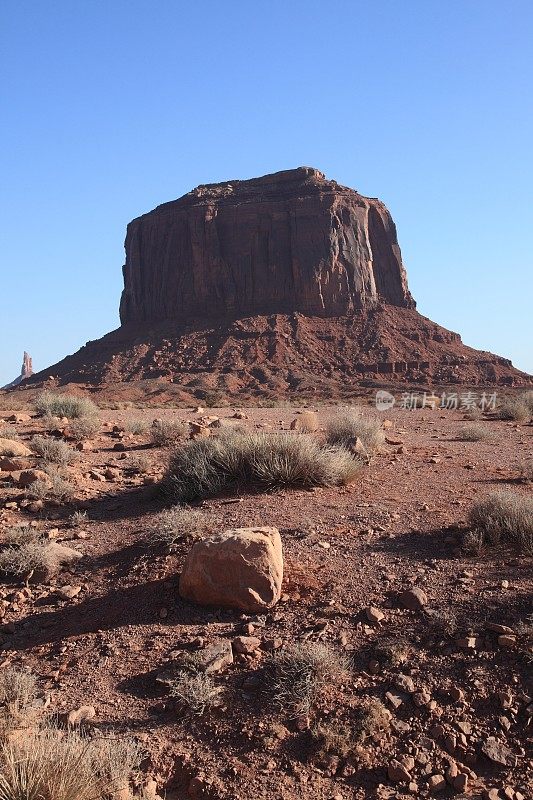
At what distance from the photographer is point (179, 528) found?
6.61 m

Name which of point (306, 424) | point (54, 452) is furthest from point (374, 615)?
point (306, 424)

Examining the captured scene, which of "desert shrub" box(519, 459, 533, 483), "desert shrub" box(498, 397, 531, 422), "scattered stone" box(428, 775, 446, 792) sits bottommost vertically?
"scattered stone" box(428, 775, 446, 792)

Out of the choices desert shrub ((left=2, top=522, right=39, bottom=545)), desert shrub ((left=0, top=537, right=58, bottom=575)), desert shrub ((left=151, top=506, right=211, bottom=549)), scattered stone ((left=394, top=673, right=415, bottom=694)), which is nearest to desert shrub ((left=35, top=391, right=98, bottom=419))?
desert shrub ((left=2, top=522, right=39, bottom=545))

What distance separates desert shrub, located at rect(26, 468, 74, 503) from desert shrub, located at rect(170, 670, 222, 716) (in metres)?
4.75

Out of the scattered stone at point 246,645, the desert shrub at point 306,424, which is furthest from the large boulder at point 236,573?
the desert shrub at point 306,424

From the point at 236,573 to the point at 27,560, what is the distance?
92.5 inches

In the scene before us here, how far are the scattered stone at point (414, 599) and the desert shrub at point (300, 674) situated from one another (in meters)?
0.77

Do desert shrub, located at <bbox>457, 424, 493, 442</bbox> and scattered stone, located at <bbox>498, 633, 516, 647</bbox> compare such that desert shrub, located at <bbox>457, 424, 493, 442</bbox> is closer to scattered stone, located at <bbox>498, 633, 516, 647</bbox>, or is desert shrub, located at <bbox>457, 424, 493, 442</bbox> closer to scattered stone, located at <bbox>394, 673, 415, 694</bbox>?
scattered stone, located at <bbox>498, 633, 516, 647</bbox>

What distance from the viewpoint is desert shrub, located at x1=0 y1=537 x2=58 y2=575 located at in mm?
6328

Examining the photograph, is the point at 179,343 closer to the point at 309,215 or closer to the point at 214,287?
the point at 214,287

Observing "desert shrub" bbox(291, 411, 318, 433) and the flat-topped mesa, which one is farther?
the flat-topped mesa

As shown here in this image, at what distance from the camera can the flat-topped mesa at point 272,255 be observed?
69.3m

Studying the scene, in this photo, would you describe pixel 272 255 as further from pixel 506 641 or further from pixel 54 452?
pixel 506 641

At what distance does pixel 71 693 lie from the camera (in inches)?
175
